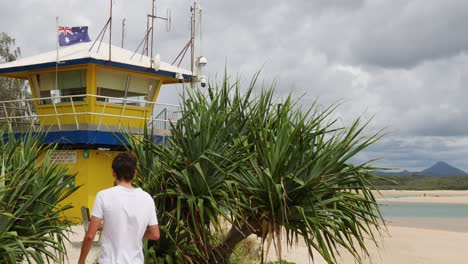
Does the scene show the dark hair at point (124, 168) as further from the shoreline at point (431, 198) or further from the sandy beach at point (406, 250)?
the shoreline at point (431, 198)

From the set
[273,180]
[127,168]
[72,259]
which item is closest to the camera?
Answer: [127,168]

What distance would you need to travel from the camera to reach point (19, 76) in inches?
797

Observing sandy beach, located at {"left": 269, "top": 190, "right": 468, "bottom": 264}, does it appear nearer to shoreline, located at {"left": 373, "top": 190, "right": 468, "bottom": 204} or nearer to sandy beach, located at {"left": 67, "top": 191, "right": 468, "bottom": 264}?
sandy beach, located at {"left": 67, "top": 191, "right": 468, "bottom": 264}

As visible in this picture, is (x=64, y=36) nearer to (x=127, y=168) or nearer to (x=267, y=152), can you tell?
(x=267, y=152)

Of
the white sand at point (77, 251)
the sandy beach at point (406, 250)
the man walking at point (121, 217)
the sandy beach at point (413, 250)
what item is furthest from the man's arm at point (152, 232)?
the sandy beach at point (413, 250)

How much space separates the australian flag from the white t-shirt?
51.8 feet

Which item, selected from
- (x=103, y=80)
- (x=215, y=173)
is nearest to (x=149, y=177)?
(x=215, y=173)

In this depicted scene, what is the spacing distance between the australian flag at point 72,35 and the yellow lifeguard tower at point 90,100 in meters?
0.35

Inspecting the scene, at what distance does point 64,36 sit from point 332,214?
14332 mm

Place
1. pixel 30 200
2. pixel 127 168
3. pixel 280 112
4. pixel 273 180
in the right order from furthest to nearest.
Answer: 1. pixel 280 112
2. pixel 273 180
3. pixel 30 200
4. pixel 127 168

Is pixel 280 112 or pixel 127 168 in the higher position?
pixel 280 112

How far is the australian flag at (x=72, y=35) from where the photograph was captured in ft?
62.6

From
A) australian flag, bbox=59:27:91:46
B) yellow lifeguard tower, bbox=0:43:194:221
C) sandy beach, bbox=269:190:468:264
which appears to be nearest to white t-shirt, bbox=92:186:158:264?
sandy beach, bbox=269:190:468:264

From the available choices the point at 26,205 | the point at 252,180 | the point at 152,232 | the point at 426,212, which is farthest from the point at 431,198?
the point at 152,232
